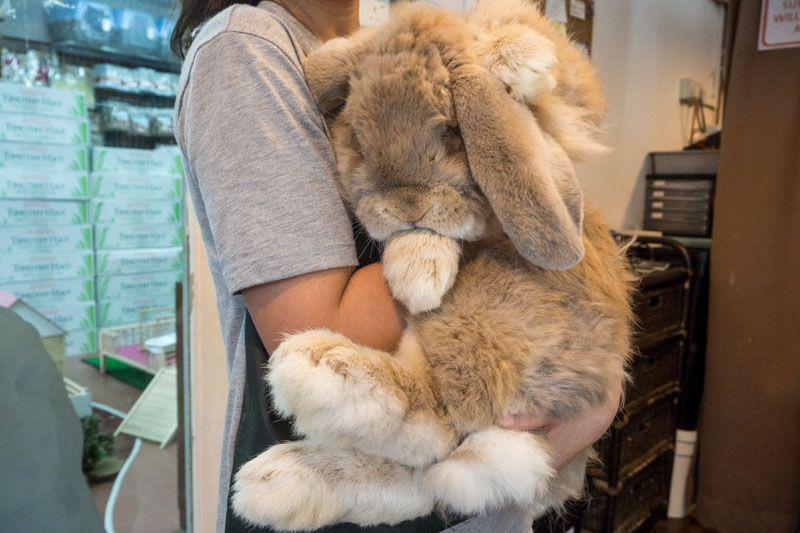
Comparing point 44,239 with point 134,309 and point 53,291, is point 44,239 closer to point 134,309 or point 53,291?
point 53,291

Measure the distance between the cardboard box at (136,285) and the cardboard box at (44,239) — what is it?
14 cm

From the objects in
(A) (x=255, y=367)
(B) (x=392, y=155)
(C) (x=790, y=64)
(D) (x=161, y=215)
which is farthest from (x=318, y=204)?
(C) (x=790, y=64)

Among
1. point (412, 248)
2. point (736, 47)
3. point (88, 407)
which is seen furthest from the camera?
point (736, 47)

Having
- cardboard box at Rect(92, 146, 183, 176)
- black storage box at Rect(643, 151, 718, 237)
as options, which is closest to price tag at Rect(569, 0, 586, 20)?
black storage box at Rect(643, 151, 718, 237)

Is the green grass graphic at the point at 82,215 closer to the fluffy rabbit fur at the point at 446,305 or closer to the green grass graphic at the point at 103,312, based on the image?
the green grass graphic at the point at 103,312

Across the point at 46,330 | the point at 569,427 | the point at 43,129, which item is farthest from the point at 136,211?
the point at 569,427

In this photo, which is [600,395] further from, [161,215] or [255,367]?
[161,215]

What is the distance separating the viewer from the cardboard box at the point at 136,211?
1772 mm

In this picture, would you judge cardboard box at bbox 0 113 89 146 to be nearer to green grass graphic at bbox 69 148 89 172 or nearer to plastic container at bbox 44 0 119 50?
green grass graphic at bbox 69 148 89 172

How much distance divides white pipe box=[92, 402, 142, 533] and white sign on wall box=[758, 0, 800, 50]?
2.55 meters

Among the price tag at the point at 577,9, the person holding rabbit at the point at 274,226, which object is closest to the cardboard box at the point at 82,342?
the person holding rabbit at the point at 274,226

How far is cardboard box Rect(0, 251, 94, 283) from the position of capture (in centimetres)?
156

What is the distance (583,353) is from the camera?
66cm

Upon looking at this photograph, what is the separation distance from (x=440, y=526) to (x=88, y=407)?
1476 mm
